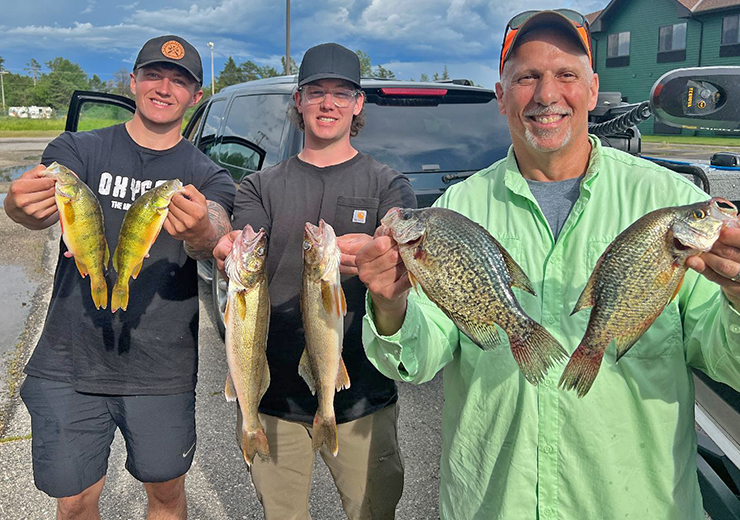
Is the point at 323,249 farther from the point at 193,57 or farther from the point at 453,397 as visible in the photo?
the point at 193,57

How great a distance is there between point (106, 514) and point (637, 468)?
3.04 meters

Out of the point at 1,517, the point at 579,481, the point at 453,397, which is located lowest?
the point at 1,517

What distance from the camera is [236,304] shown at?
239 cm

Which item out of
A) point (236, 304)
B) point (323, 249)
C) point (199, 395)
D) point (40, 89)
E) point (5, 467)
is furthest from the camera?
point (40, 89)

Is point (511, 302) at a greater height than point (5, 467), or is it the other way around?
point (511, 302)

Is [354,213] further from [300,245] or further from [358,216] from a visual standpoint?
[300,245]

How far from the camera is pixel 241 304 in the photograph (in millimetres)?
2387

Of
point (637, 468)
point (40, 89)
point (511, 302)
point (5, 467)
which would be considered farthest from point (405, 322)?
point (40, 89)

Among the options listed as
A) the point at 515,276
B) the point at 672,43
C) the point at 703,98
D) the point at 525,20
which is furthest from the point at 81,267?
the point at 672,43

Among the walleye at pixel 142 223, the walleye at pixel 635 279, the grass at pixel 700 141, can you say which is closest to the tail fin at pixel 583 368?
the walleye at pixel 635 279

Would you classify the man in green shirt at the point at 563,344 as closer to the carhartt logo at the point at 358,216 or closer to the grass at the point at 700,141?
the carhartt logo at the point at 358,216

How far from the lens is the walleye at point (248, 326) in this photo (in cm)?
234

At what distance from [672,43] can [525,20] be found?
40814 millimetres

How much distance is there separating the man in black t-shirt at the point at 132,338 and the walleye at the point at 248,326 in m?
0.42
